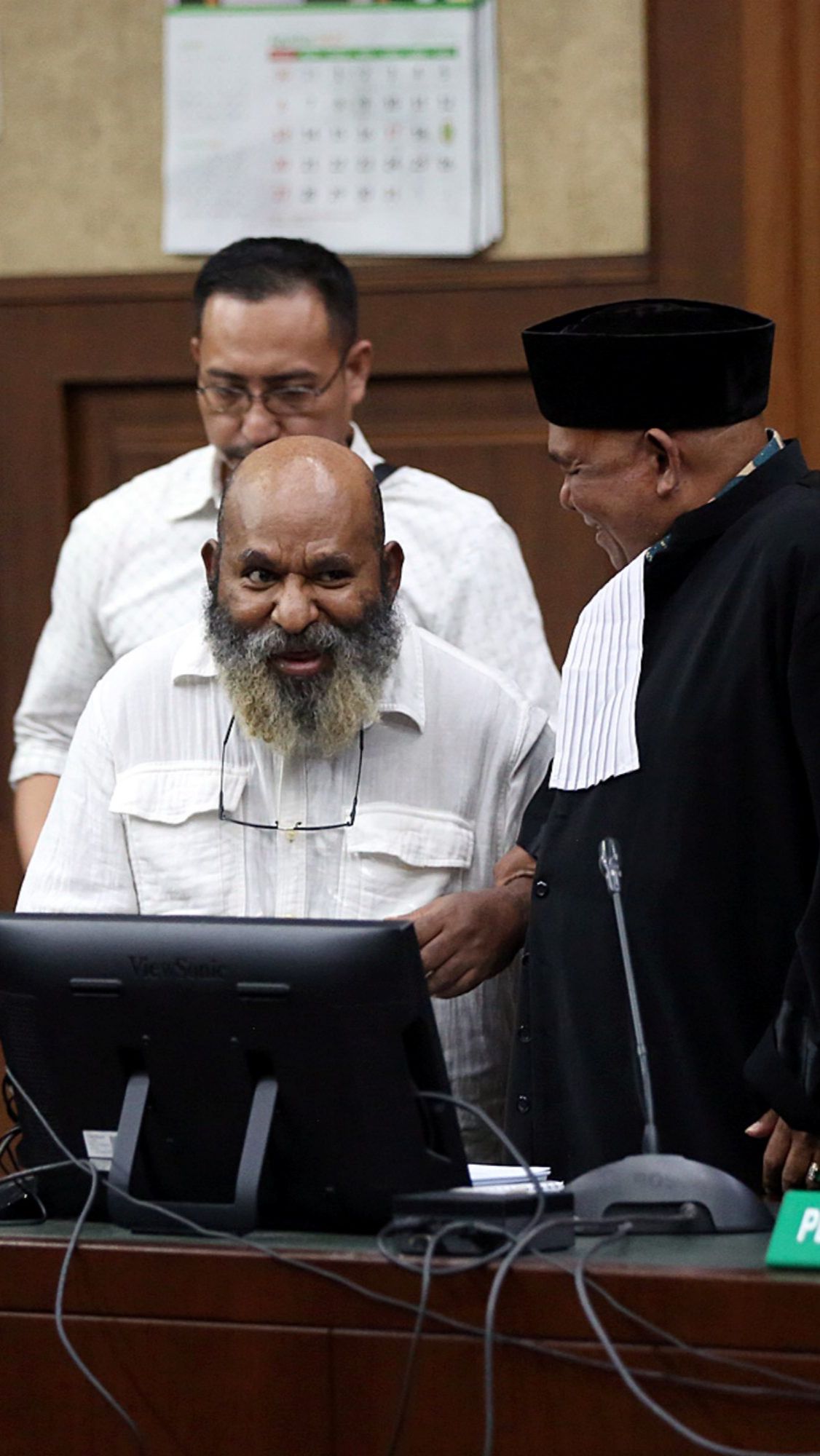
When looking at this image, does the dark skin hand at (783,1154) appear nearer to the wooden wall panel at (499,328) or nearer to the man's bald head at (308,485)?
the man's bald head at (308,485)

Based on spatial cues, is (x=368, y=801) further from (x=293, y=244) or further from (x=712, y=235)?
(x=712, y=235)

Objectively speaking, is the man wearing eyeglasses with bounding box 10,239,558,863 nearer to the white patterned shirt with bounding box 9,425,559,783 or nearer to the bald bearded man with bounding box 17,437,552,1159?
the white patterned shirt with bounding box 9,425,559,783

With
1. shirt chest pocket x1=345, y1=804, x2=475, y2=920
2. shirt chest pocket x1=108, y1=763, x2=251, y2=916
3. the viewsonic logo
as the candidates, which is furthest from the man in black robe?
the viewsonic logo

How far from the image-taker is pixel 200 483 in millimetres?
3035

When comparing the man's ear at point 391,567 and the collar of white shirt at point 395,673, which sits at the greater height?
the man's ear at point 391,567

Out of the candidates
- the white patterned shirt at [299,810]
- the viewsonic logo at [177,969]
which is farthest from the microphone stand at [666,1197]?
the white patterned shirt at [299,810]

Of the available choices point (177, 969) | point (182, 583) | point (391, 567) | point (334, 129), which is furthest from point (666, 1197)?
A: point (334, 129)

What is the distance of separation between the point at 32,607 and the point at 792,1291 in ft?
8.06

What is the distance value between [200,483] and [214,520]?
6 cm

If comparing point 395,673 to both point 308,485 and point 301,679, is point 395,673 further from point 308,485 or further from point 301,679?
point 308,485

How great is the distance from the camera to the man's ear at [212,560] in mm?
2469

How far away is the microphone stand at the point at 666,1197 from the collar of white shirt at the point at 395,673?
785 mm

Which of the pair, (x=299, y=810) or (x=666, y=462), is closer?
(x=666, y=462)

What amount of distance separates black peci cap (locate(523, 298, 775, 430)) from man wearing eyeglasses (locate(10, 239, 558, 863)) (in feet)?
1.80
